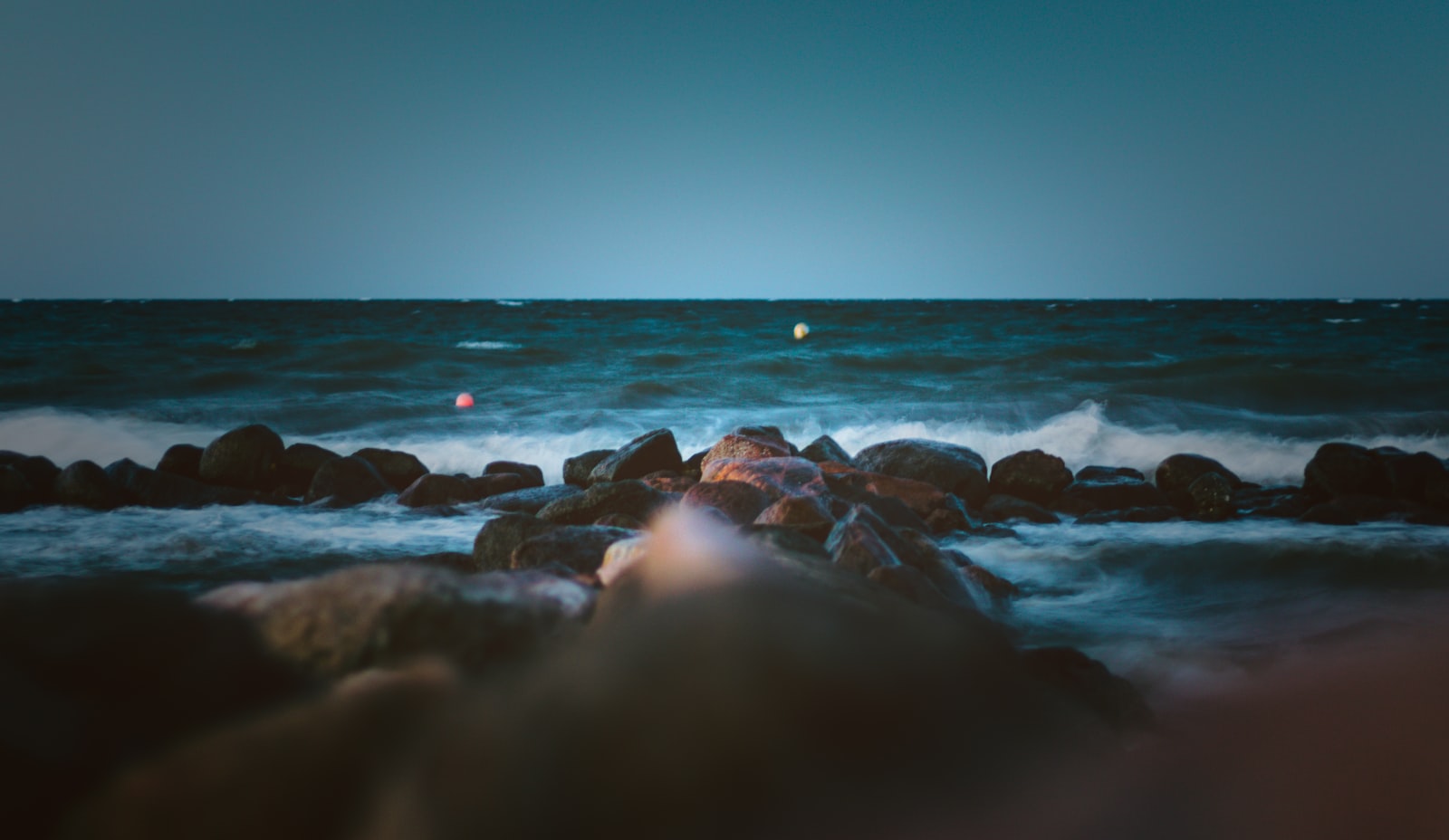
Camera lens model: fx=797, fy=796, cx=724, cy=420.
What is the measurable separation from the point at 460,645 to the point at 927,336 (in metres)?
24.9

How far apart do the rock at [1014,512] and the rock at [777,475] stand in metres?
1.82

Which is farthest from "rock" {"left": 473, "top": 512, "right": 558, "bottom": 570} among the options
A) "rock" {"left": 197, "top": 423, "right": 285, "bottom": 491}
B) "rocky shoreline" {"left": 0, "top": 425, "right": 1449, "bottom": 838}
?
"rock" {"left": 197, "top": 423, "right": 285, "bottom": 491}

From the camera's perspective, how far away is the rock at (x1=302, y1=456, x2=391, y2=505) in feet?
20.5

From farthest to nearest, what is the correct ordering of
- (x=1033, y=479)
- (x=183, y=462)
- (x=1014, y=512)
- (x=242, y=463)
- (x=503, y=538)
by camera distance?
1. (x=183, y=462)
2. (x=242, y=463)
3. (x=1033, y=479)
4. (x=1014, y=512)
5. (x=503, y=538)

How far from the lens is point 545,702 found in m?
2.04

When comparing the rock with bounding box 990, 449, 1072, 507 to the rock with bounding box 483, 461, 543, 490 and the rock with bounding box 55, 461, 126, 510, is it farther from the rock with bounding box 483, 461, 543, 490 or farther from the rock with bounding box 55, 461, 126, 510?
the rock with bounding box 55, 461, 126, 510

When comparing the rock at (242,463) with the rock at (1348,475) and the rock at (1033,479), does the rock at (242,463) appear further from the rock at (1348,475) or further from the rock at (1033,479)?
the rock at (1348,475)

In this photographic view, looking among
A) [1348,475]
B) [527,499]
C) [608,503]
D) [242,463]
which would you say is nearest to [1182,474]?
[1348,475]

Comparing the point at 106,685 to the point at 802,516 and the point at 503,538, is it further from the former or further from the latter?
the point at 802,516

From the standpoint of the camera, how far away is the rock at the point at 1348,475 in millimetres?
6008

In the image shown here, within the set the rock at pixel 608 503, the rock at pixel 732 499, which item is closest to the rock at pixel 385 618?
the rock at pixel 732 499

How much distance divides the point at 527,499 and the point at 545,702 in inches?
153

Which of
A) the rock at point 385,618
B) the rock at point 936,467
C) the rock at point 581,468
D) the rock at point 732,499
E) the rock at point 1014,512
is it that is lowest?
the rock at point 1014,512

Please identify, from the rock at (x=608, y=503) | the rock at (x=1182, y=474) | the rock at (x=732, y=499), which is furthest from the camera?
the rock at (x=1182, y=474)
